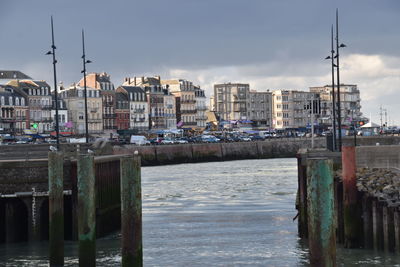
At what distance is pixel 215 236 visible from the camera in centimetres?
3719

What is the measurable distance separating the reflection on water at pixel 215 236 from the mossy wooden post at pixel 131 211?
954cm

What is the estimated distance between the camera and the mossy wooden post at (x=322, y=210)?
60.0ft

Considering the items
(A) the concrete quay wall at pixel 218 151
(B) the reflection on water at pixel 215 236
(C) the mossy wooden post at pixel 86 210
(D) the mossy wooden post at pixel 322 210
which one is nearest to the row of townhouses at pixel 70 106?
(A) the concrete quay wall at pixel 218 151

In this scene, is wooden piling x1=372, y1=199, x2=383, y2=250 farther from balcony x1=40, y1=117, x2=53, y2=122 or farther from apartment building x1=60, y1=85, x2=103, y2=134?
apartment building x1=60, y1=85, x2=103, y2=134

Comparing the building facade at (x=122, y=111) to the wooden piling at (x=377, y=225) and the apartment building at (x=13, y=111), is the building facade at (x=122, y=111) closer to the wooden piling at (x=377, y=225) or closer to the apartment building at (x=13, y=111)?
the apartment building at (x=13, y=111)

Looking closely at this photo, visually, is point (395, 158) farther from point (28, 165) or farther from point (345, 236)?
point (28, 165)

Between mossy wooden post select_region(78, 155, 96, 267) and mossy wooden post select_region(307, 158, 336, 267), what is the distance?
24.3 feet

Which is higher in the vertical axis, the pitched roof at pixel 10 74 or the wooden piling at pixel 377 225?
the pitched roof at pixel 10 74

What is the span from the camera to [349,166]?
29281 mm

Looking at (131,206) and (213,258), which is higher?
(131,206)

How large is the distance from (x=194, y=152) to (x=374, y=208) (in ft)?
330

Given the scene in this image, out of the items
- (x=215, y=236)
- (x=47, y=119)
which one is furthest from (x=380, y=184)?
(x=47, y=119)

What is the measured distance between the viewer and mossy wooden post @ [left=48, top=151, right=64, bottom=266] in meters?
26.6

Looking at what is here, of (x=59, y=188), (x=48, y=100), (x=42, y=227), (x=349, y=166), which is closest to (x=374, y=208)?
(x=349, y=166)
